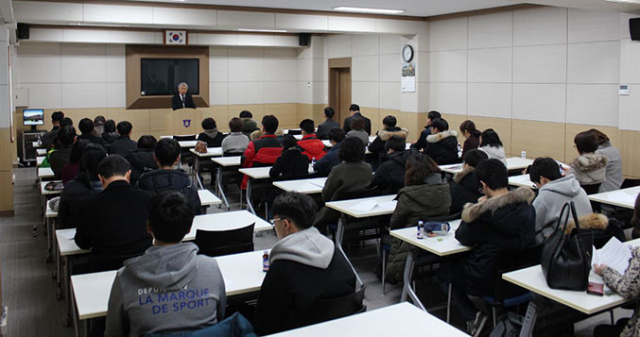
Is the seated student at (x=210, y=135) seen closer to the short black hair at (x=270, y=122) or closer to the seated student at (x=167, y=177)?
the short black hair at (x=270, y=122)

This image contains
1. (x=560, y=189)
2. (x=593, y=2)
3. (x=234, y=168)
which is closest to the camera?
(x=560, y=189)

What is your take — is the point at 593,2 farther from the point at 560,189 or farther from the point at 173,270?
the point at 173,270

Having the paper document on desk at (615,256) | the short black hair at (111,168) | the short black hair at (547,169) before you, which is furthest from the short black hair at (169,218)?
the short black hair at (547,169)

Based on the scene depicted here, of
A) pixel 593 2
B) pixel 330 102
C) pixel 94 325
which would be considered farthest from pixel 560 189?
pixel 330 102

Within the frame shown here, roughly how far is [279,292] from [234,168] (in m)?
5.77

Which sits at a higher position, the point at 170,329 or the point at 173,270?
the point at 173,270

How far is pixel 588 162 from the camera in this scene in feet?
18.5

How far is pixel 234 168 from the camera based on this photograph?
26.9ft

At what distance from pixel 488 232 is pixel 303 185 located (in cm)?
275

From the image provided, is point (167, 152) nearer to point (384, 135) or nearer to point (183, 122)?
point (384, 135)

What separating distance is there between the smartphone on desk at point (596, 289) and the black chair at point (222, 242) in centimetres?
208

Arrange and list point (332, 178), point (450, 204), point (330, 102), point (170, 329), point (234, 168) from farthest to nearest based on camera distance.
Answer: point (330, 102) < point (234, 168) < point (332, 178) < point (450, 204) < point (170, 329)

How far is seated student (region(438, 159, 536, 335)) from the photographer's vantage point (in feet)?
11.8

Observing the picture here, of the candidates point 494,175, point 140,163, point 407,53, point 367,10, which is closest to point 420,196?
A: point 494,175
